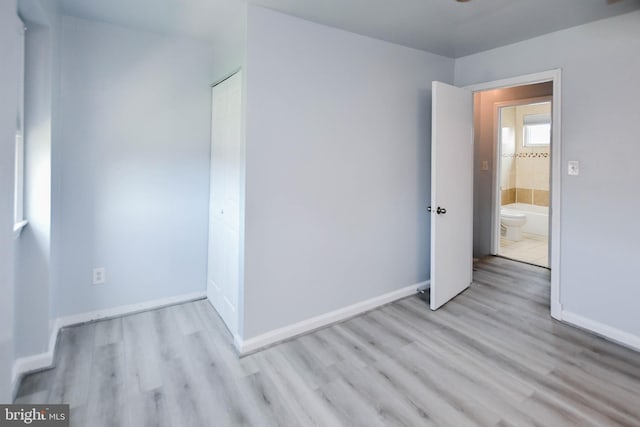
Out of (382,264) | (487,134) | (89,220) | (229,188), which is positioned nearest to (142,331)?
(89,220)

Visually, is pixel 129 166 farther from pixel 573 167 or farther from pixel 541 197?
pixel 541 197

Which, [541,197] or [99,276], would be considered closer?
[99,276]

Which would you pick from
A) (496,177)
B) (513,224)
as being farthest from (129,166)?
(513,224)

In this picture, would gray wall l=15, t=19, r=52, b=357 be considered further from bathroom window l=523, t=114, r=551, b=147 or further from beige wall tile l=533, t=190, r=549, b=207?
beige wall tile l=533, t=190, r=549, b=207

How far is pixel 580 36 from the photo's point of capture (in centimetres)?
257

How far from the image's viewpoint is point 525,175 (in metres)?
6.57

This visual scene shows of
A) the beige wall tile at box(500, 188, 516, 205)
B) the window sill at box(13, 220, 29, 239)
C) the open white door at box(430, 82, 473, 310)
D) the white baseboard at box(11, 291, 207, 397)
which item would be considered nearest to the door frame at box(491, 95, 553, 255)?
the open white door at box(430, 82, 473, 310)

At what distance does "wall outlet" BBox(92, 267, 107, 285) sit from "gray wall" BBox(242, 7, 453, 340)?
131 centimetres

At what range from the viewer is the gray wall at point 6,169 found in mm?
1206

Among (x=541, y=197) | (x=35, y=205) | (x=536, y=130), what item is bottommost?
(x=35, y=205)

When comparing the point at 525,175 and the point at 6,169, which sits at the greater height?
the point at 525,175

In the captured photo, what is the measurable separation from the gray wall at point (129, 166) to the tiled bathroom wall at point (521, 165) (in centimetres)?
562

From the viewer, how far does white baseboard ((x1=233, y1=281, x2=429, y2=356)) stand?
231 centimetres

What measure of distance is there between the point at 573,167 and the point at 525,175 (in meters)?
4.43
